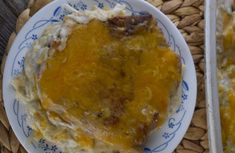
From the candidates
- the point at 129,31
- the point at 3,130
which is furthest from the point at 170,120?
the point at 3,130

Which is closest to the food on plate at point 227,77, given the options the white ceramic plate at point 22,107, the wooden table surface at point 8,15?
the white ceramic plate at point 22,107

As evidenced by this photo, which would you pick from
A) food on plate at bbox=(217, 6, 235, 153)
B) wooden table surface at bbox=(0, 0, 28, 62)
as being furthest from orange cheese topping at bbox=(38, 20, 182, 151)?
wooden table surface at bbox=(0, 0, 28, 62)

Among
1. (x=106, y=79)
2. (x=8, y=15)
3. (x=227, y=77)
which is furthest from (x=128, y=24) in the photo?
(x=8, y=15)

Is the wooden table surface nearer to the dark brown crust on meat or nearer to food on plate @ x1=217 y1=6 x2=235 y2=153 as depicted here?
the dark brown crust on meat

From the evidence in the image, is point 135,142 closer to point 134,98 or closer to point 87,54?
point 134,98

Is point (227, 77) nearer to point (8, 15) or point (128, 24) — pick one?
point (128, 24)

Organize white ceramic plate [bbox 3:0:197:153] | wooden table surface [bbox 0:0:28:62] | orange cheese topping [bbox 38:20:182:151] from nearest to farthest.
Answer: orange cheese topping [bbox 38:20:182:151]
white ceramic plate [bbox 3:0:197:153]
wooden table surface [bbox 0:0:28:62]

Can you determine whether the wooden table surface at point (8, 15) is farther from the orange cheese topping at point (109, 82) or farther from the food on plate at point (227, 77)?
the food on plate at point (227, 77)
